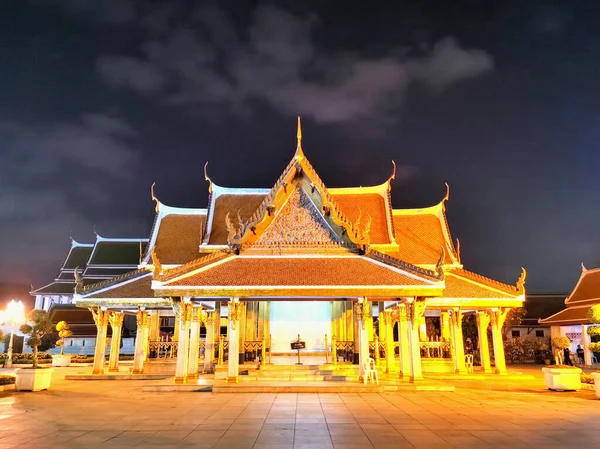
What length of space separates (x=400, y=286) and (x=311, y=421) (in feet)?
22.1

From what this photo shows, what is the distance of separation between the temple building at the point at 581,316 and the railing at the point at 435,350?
12095mm

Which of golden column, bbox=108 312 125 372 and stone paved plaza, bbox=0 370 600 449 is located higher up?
golden column, bbox=108 312 125 372

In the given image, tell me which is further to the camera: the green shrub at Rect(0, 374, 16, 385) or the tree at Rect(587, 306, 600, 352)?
the green shrub at Rect(0, 374, 16, 385)

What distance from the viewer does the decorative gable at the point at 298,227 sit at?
16141 mm

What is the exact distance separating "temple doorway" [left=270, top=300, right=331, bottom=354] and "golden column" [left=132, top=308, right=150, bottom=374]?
577cm

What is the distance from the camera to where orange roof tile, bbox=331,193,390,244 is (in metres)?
20.9

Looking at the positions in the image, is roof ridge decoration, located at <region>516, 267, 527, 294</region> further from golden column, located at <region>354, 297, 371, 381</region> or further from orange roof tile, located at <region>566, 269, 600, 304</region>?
orange roof tile, located at <region>566, 269, 600, 304</region>

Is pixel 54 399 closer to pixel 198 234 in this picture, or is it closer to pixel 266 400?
pixel 266 400

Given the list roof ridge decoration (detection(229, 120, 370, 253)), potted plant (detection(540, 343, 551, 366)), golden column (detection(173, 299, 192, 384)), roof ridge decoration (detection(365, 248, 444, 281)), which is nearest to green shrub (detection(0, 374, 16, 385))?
golden column (detection(173, 299, 192, 384))

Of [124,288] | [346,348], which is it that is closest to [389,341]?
[346,348]

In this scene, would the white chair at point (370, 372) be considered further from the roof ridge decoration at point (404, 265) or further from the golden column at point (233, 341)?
the golden column at point (233, 341)

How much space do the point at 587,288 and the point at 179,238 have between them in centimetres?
2795

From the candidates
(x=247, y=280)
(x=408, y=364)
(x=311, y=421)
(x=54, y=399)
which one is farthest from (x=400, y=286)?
(x=54, y=399)

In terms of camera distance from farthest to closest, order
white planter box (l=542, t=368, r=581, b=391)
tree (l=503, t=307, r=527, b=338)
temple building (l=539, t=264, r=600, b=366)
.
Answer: tree (l=503, t=307, r=527, b=338) < temple building (l=539, t=264, r=600, b=366) < white planter box (l=542, t=368, r=581, b=391)
